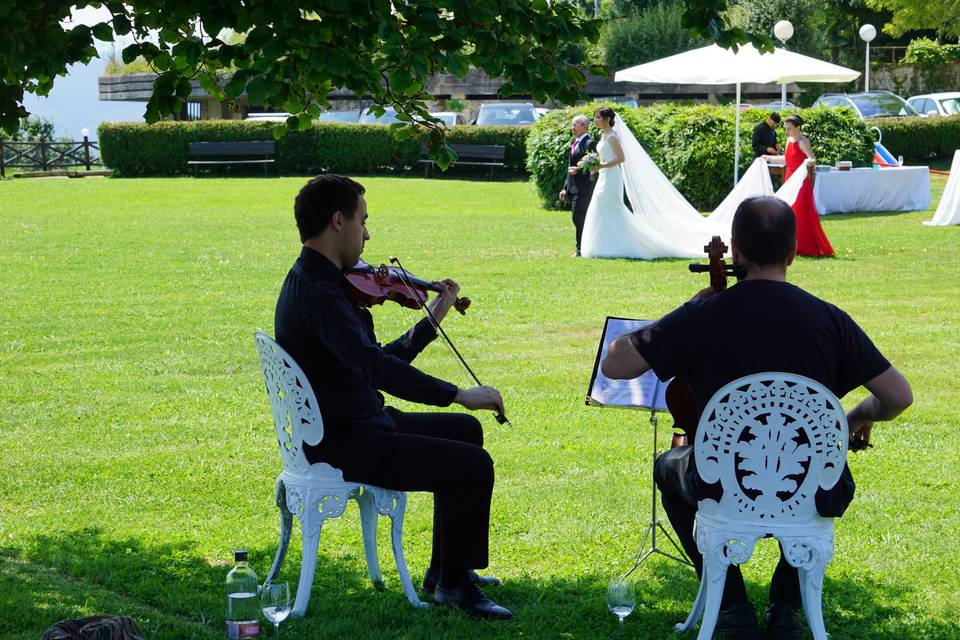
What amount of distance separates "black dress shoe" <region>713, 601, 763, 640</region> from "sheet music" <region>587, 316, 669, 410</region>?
0.77m

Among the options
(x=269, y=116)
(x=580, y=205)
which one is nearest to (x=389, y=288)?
(x=580, y=205)

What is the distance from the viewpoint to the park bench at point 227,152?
30984mm

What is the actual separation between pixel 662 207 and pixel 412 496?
10.3 metres

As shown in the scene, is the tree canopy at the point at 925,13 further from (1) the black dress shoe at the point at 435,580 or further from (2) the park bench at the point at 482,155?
(1) the black dress shoe at the point at 435,580

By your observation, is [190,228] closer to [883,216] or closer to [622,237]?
[622,237]

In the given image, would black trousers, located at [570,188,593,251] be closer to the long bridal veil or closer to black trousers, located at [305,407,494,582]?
the long bridal veil

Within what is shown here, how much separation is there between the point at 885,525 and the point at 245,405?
14.1 ft

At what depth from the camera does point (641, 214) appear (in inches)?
624

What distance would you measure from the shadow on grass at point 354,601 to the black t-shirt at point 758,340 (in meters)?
1.10

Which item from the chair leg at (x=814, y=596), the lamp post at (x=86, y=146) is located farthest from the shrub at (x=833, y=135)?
the lamp post at (x=86, y=146)

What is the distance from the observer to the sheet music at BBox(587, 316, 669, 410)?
14.6 feet

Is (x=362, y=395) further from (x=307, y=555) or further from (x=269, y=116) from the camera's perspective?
(x=269, y=116)

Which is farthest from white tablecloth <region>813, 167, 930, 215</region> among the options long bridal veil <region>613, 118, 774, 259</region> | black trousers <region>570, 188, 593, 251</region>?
black trousers <region>570, 188, 593, 251</region>

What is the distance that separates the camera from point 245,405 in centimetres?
816
